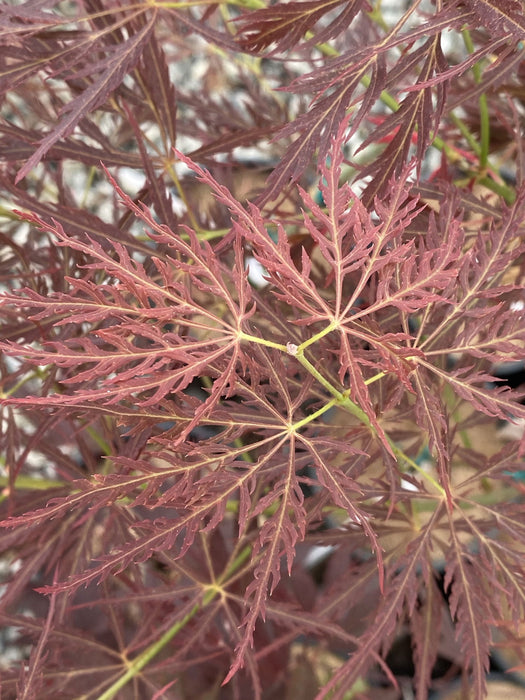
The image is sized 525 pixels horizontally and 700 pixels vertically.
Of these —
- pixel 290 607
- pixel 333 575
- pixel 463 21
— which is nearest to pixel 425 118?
pixel 463 21

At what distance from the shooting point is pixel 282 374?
0.32 metres

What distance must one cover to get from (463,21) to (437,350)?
147 mm

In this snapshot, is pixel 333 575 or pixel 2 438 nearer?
pixel 2 438

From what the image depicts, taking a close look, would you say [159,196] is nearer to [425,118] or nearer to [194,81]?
[425,118]

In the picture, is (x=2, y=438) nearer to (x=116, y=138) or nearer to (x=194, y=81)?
(x=116, y=138)

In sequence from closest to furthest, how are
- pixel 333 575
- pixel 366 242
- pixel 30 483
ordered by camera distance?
pixel 366 242
pixel 30 483
pixel 333 575

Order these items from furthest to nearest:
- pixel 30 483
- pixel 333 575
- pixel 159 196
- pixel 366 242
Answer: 1. pixel 333 575
2. pixel 30 483
3. pixel 159 196
4. pixel 366 242

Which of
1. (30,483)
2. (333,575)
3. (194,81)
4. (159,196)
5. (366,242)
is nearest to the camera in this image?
(366,242)

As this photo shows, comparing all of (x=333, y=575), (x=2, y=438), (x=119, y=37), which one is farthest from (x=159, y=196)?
(x=333, y=575)

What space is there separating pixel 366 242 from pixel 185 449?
111 mm

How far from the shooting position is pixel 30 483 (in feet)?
1.83

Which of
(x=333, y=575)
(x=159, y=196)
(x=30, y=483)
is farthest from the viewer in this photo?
(x=333, y=575)

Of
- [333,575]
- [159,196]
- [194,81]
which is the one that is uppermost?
[194,81]

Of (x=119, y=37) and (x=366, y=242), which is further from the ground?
(x=119, y=37)
